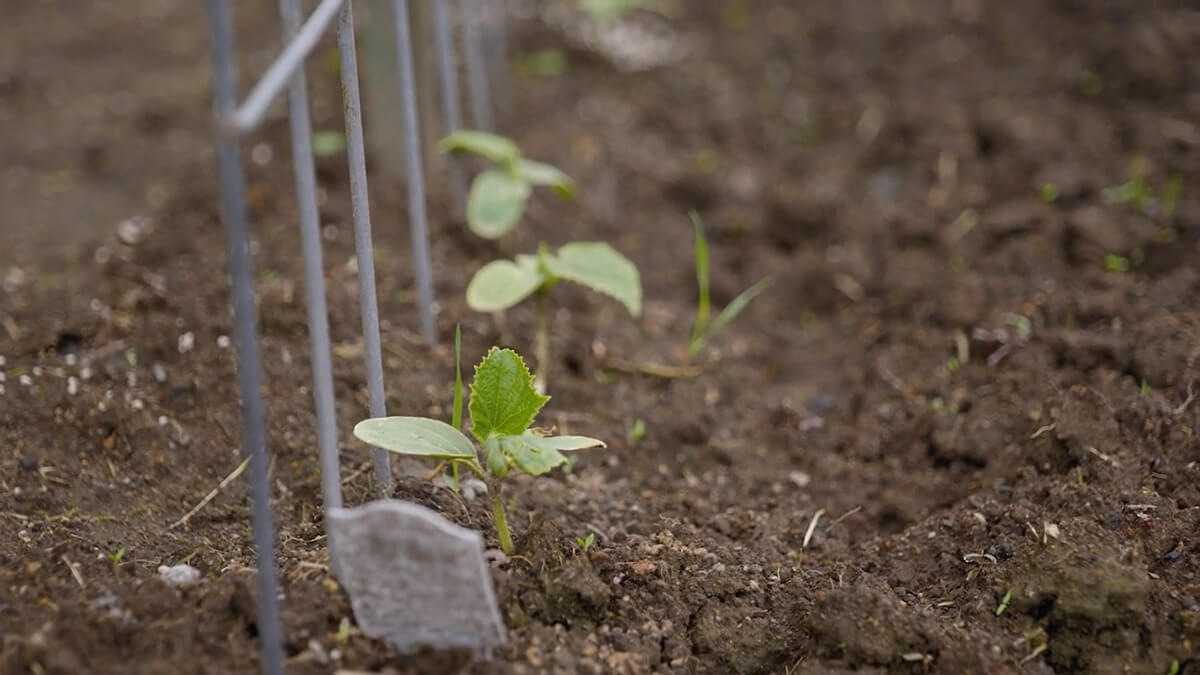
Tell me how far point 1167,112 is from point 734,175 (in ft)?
4.13

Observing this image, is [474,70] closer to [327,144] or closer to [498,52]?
[327,144]

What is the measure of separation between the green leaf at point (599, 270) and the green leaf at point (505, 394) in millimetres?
611

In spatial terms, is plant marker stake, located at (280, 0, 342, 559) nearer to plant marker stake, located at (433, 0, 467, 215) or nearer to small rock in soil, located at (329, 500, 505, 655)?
small rock in soil, located at (329, 500, 505, 655)

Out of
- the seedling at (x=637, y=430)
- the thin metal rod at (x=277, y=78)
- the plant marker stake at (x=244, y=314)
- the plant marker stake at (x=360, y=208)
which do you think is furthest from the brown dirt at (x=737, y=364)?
the thin metal rod at (x=277, y=78)

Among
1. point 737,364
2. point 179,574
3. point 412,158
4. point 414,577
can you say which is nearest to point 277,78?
point 414,577

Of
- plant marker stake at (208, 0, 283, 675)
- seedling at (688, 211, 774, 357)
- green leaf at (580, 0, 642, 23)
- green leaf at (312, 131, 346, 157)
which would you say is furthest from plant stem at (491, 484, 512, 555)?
green leaf at (580, 0, 642, 23)

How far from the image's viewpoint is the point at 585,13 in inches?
177

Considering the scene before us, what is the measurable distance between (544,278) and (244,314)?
111 centimetres

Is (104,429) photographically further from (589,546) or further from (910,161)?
(910,161)

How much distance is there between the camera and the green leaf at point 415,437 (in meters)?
1.67

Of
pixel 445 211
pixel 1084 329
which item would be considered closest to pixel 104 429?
pixel 445 211

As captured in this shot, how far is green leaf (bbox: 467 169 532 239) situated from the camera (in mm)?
2676

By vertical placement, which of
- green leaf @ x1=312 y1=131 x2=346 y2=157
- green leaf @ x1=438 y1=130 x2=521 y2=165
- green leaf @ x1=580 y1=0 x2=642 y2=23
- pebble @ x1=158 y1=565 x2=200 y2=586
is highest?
green leaf @ x1=580 y1=0 x2=642 y2=23

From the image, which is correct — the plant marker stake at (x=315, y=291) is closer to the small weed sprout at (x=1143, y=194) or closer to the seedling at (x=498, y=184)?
the seedling at (x=498, y=184)
